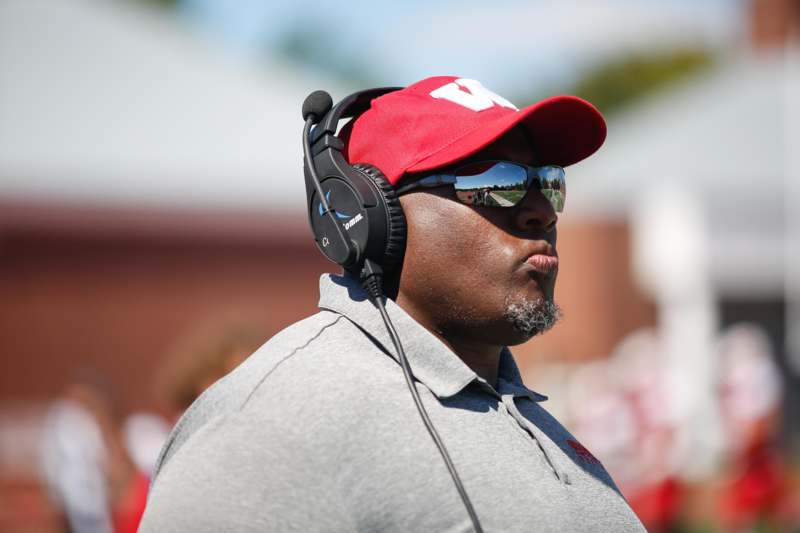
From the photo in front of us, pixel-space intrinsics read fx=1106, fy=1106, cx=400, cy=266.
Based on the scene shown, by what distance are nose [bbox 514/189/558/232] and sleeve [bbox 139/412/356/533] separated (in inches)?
26.4

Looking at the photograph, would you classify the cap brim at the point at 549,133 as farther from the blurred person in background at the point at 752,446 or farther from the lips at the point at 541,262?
the blurred person in background at the point at 752,446

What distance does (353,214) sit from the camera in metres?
2.23

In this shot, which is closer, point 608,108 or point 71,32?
point 71,32

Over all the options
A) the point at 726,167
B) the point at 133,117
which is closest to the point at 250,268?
the point at 133,117

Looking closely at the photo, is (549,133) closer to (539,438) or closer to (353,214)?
(353,214)

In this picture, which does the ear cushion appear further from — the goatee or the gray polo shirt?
the goatee

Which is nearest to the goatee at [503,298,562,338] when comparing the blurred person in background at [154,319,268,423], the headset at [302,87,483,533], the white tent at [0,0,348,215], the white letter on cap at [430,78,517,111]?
the headset at [302,87,483,533]

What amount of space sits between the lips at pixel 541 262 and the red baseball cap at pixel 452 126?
0.73ft

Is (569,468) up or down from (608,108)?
down

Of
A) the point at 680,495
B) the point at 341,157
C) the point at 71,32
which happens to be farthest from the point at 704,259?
the point at 341,157

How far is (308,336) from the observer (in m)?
2.09

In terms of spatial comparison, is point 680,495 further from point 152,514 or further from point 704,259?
point 704,259

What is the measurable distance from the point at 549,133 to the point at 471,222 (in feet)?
0.93

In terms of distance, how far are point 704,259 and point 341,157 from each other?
17727 mm
